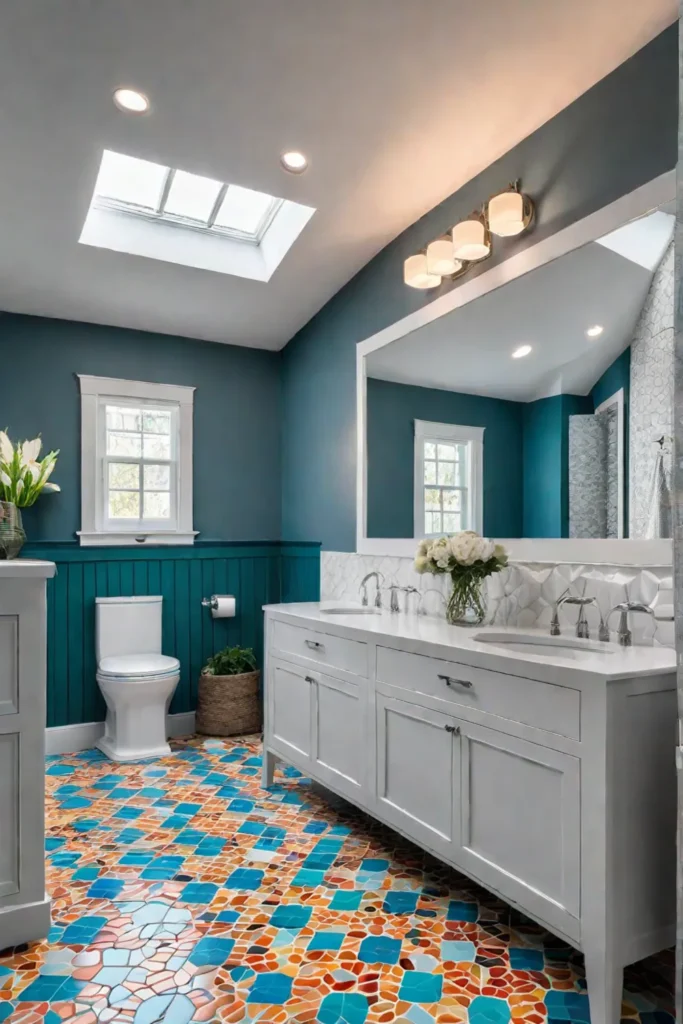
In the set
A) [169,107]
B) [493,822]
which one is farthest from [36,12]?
[493,822]

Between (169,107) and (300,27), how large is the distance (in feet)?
1.96

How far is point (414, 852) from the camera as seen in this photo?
2543 mm

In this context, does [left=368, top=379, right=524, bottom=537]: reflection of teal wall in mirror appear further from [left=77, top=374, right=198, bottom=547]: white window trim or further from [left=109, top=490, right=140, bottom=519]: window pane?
[left=109, top=490, right=140, bottom=519]: window pane

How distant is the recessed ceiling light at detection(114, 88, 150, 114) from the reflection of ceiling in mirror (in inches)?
55.1

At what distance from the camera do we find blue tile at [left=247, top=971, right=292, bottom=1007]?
1.72m

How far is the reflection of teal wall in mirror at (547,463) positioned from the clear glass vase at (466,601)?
278 mm

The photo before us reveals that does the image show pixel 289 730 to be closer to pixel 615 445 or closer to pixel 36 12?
pixel 615 445

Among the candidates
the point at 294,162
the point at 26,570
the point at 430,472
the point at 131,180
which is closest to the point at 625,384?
the point at 430,472

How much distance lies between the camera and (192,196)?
3.41 metres

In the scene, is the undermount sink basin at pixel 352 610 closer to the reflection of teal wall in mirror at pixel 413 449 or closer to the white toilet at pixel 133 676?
the reflection of teal wall in mirror at pixel 413 449

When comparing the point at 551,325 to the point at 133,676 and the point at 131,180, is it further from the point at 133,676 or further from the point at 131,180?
the point at 133,676

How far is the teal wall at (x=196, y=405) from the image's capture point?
12.5ft

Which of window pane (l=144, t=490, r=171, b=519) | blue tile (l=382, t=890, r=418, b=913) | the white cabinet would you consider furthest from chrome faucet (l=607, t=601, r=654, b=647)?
window pane (l=144, t=490, r=171, b=519)

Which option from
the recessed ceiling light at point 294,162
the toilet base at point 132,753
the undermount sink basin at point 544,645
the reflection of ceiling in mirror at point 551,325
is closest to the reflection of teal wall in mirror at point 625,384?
the reflection of ceiling in mirror at point 551,325
